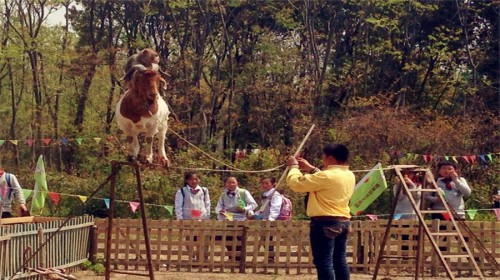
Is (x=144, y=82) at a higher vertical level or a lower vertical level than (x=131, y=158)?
higher

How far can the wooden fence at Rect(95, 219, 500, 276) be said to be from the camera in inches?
517

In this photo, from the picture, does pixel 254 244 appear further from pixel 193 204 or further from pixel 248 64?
pixel 248 64

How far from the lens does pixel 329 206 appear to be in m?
7.93

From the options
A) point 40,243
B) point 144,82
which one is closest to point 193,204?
point 40,243

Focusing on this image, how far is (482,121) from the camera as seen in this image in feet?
89.8

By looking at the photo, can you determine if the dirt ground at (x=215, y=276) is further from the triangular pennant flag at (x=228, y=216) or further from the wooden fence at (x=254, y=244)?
the triangular pennant flag at (x=228, y=216)

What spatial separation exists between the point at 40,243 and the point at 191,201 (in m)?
3.20

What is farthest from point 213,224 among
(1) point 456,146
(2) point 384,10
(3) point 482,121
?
(2) point 384,10

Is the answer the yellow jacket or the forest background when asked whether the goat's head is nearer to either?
the yellow jacket

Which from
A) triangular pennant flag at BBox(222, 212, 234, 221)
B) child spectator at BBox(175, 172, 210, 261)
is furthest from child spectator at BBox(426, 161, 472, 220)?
child spectator at BBox(175, 172, 210, 261)

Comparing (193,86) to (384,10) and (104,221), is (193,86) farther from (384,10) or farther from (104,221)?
(104,221)

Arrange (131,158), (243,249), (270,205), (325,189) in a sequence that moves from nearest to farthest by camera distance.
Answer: (131,158)
(325,189)
(243,249)
(270,205)

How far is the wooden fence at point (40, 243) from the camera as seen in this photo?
9805 mm

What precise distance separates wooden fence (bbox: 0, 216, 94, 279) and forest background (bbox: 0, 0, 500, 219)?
15567mm
